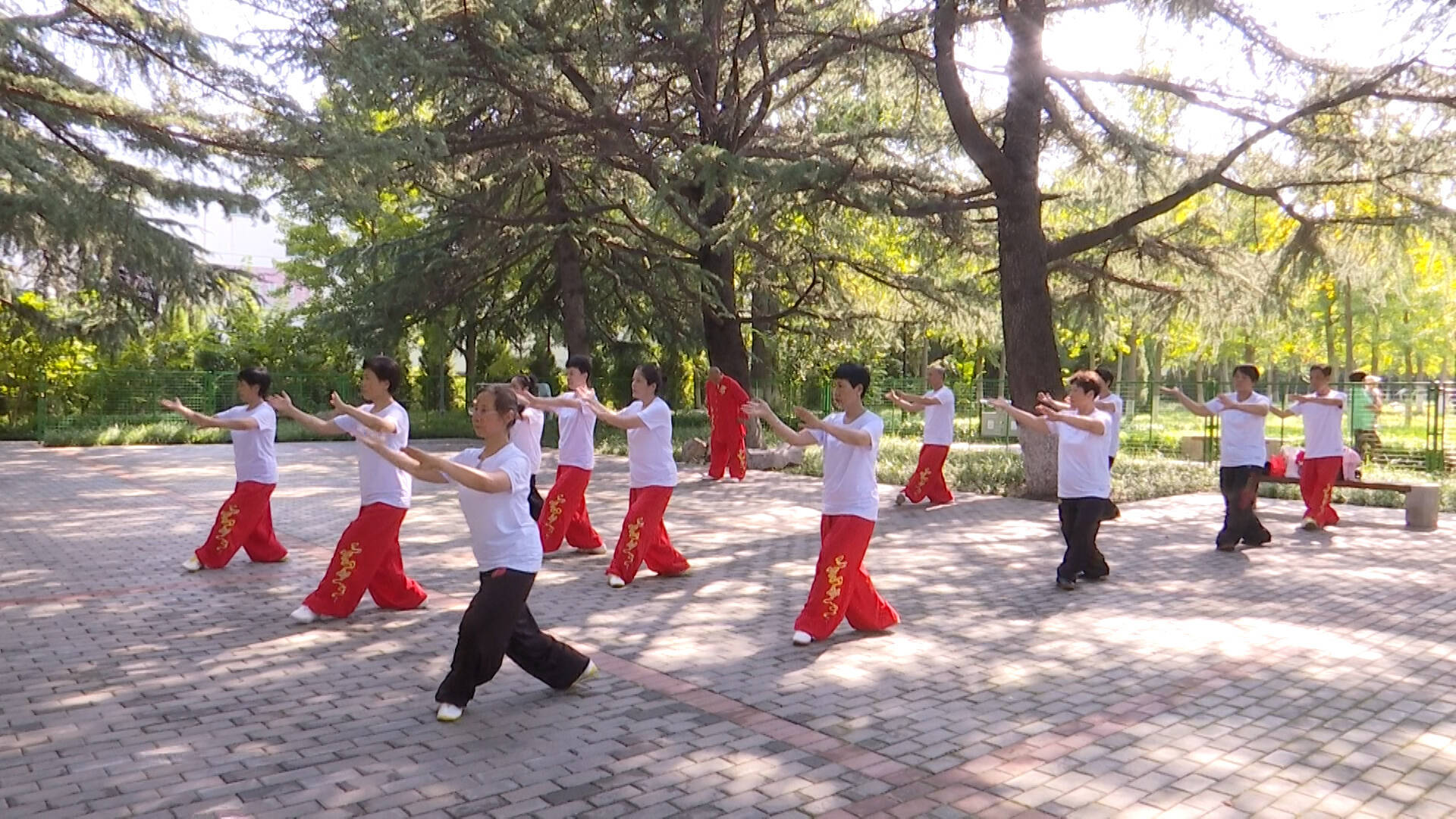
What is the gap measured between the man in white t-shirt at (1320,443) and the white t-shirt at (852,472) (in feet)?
24.2

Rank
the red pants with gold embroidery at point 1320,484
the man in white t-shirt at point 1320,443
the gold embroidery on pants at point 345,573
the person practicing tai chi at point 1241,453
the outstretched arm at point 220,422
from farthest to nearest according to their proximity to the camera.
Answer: the red pants with gold embroidery at point 1320,484
the man in white t-shirt at point 1320,443
the person practicing tai chi at point 1241,453
the outstretched arm at point 220,422
the gold embroidery on pants at point 345,573

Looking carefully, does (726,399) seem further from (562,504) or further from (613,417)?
(613,417)

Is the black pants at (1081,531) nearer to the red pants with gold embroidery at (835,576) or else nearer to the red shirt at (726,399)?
the red pants with gold embroidery at (835,576)

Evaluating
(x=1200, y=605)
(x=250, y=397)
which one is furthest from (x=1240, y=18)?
(x=250, y=397)

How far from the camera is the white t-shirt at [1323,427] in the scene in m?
12.3

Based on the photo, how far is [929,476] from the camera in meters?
14.6

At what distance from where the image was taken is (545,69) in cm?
1881

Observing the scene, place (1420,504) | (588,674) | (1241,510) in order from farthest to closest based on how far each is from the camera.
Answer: (1420,504) → (1241,510) → (588,674)

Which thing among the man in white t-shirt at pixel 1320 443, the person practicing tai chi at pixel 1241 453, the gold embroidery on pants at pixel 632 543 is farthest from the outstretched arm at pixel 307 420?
the man in white t-shirt at pixel 1320 443

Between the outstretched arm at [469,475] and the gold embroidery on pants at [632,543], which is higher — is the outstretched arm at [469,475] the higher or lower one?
the higher one

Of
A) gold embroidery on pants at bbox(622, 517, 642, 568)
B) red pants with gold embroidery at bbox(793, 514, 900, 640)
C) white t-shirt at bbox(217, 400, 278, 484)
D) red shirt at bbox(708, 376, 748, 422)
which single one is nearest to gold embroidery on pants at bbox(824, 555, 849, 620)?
red pants with gold embroidery at bbox(793, 514, 900, 640)

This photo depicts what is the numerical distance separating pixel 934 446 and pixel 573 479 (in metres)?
5.99

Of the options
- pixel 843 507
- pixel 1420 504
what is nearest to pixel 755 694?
pixel 843 507

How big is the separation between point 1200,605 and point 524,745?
5558 mm
